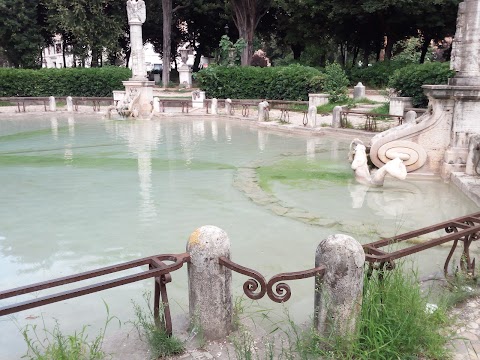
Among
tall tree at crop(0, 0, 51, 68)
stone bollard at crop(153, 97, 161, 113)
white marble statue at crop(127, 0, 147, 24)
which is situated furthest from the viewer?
tall tree at crop(0, 0, 51, 68)

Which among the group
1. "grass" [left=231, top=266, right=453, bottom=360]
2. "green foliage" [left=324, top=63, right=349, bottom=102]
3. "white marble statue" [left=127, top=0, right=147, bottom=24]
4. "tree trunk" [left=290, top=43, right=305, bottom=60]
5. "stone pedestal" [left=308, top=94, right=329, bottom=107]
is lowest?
"grass" [left=231, top=266, right=453, bottom=360]

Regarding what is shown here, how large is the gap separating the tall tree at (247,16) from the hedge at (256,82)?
8437mm

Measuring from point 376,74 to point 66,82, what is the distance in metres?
20.5

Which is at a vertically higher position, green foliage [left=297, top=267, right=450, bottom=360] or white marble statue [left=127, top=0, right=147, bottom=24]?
white marble statue [left=127, top=0, right=147, bottom=24]

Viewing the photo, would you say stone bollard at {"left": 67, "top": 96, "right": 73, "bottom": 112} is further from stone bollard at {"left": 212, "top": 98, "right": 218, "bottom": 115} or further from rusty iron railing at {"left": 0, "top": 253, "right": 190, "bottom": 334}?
rusty iron railing at {"left": 0, "top": 253, "right": 190, "bottom": 334}

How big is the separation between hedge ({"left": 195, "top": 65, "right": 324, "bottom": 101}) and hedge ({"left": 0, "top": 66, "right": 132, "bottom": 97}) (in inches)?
264

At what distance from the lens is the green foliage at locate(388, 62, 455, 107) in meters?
17.3

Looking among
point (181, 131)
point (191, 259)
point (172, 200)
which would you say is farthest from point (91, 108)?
point (191, 259)

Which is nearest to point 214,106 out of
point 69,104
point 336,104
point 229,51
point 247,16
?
point 336,104

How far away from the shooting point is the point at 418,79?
1812 cm

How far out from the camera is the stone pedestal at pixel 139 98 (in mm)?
22453

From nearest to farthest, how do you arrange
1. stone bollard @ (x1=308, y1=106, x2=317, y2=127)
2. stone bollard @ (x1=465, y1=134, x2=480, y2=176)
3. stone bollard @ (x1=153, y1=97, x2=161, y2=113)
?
stone bollard @ (x1=465, y1=134, x2=480, y2=176), stone bollard @ (x1=308, y1=106, x2=317, y2=127), stone bollard @ (x1=153, y1=97, x2=161, y2=113)

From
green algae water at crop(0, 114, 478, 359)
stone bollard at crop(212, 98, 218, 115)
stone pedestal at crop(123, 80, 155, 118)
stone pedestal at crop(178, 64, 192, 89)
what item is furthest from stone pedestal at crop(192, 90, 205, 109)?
stone pedestal at crop(178, 64, 192, 89)

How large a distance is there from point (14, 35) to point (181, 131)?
25.8 metres
